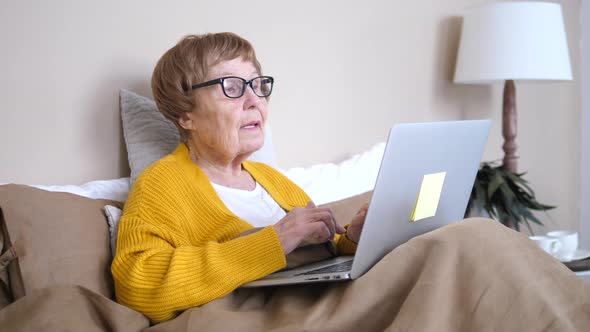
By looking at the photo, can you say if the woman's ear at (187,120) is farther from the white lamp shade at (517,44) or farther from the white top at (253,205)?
the white lamp shade at (517,44)

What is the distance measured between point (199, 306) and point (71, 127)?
70cm

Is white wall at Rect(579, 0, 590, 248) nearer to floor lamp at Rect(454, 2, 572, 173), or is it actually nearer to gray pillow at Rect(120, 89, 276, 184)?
floor lamp at Rect(454, 2, 572, 173)

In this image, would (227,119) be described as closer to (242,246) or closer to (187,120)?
(187,120)

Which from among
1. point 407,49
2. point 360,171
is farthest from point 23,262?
point 407,49

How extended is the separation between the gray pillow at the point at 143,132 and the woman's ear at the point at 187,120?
0.49ft

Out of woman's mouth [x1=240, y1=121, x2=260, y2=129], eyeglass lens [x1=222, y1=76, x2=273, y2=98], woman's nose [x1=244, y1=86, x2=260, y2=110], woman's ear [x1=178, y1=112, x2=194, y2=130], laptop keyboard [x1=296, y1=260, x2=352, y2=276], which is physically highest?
eyeglass lens [x1=222, y1=76, x2=273, y2=98]

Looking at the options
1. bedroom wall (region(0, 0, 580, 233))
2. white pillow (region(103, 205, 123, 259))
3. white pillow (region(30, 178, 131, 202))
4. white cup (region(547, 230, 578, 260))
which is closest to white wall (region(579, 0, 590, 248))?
bedroom wall (region(0, 0, 580, 233))

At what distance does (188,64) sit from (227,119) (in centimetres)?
16

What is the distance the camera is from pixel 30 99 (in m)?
1.77

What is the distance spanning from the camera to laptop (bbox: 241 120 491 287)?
1297 millimetres

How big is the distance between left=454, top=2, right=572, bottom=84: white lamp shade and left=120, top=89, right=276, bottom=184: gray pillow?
1396 millimetres

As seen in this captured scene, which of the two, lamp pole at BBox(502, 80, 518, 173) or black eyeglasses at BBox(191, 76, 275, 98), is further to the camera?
lamp pole at BBox(502, 80, 518, 173)

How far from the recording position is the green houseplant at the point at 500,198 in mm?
2760

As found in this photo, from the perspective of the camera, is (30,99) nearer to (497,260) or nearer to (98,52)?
(98,52)
